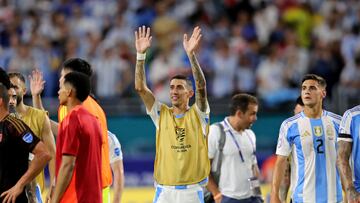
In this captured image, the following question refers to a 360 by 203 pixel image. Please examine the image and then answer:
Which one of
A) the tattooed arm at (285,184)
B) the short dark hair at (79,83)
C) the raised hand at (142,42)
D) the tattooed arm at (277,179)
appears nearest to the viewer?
the short dark hair at (79,83)

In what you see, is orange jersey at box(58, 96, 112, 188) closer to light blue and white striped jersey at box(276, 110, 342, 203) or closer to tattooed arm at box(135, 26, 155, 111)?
tattooed arm at box(135, 26, 155, 111)

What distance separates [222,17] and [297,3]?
1921 millimetres

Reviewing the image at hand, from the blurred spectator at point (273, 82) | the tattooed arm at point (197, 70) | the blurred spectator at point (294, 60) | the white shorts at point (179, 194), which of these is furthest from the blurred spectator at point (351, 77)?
the white shorts at point (179, 194)

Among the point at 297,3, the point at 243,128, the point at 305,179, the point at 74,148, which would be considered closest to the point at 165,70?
the point at 297,3

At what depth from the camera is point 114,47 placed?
22391 mm

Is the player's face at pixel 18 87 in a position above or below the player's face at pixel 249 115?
above

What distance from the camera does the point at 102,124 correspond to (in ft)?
38.1

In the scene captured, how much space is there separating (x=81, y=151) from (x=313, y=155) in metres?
3.18

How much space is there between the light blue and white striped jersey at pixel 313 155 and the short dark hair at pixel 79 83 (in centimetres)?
283

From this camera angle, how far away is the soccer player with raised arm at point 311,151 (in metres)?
12.2

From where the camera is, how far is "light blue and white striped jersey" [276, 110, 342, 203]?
12.2m

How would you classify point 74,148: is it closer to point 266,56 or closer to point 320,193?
point 320,193

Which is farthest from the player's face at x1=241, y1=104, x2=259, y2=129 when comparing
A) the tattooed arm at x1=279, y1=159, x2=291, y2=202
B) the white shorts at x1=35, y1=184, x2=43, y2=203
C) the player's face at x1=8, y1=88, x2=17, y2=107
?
the player's face at x1=8, y1=88, x2=17, y2=107

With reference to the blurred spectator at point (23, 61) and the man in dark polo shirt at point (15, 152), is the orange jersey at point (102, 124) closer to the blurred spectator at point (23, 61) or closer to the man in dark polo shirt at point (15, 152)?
the man in dark polo shirt at point (15, 152)
